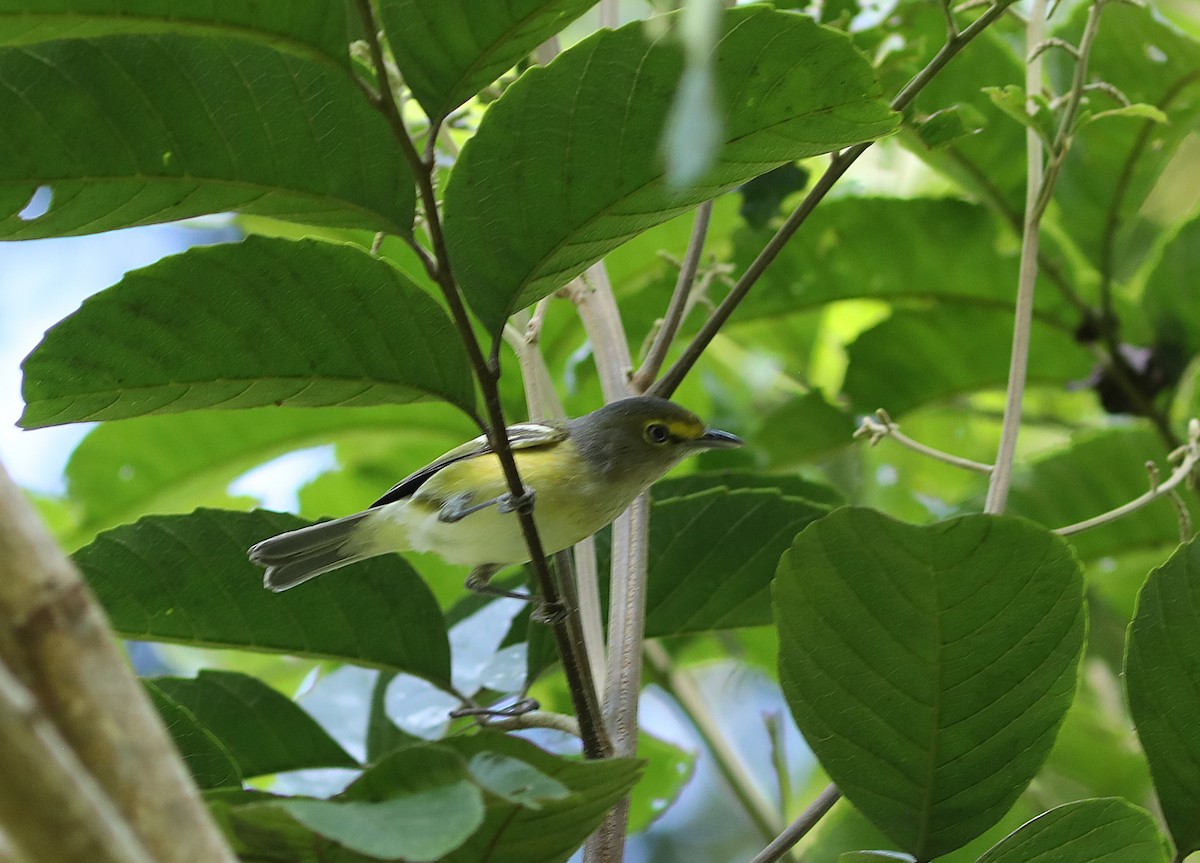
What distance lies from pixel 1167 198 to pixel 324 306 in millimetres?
4554

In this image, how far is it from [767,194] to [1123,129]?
91 centimetres

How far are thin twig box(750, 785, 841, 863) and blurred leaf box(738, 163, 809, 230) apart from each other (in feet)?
4.39

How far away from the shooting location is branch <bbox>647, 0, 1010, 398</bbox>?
1.45 m

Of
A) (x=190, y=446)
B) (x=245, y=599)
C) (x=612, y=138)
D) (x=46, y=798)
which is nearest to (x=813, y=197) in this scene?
(x=612, y=138)

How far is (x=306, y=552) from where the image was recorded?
2021 millimetres

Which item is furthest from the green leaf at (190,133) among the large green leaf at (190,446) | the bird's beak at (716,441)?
the large green leaf at (190,446)

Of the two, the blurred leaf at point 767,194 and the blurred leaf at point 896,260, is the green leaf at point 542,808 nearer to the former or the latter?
the blurred leaf at point 767,194

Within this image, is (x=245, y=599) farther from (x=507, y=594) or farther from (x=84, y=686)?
(x=84, y=686)

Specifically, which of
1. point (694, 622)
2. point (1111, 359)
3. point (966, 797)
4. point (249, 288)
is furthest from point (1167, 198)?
point (249, 288)

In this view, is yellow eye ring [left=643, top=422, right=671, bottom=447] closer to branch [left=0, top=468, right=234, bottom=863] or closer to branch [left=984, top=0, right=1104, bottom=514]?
branch [left=984, top=0, right=1104, bottom=514]

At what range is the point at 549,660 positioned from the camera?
1959 mm

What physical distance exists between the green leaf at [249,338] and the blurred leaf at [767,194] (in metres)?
1.27

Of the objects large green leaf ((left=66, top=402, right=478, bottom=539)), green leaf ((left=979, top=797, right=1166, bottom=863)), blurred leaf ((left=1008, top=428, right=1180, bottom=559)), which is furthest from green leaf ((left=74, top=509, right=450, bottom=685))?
blurred leaf ((left=1008, top=428, right=1180, bottom=559))

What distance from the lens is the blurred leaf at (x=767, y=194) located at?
2520mm
